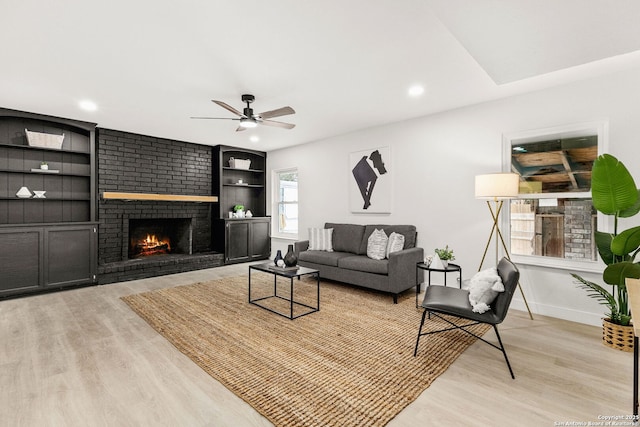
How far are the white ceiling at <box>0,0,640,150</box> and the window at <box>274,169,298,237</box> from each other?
2.84 metres

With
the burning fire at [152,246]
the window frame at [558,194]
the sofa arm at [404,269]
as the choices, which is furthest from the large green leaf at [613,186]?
the burning fire at [152,246]

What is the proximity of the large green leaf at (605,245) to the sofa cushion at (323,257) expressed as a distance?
2920mm

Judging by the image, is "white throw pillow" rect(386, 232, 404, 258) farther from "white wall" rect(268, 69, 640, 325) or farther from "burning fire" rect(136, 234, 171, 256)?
"burning fire" rect(136, 234, 171, 256)

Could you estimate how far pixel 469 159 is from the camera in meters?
4.08

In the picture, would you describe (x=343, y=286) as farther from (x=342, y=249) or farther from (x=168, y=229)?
(x=168, y=229)

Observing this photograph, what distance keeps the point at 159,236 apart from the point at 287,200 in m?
2.76

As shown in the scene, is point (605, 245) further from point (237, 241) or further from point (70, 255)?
point (70, 255)

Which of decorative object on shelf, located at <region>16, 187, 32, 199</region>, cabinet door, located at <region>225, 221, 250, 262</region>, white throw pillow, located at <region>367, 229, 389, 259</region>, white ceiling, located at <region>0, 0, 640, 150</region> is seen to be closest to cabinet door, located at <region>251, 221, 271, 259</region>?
cabinet door, located at <region>225, 221, 250, 262</region>

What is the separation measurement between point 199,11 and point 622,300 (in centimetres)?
424

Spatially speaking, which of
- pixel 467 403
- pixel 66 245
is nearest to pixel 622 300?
pixel 467 403

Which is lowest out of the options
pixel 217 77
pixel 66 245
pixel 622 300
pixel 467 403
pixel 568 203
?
pixel 467 403

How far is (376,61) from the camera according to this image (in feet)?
9.35

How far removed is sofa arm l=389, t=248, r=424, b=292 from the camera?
392 centimetres

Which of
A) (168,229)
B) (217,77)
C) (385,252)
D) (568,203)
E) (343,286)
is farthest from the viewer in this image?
(168,229)
